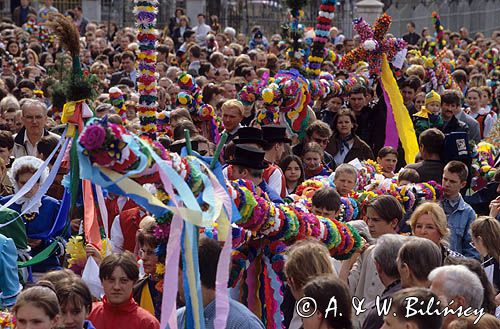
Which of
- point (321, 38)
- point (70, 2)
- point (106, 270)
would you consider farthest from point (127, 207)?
point (70, 2)

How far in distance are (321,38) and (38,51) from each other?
786 centimetres

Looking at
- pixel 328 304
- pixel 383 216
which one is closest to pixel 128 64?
pixel 383 216

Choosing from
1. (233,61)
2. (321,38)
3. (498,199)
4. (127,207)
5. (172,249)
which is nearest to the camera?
(172,249)

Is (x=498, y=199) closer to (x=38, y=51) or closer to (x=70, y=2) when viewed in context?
(x=38, y=51)

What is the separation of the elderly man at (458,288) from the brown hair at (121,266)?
191 cm

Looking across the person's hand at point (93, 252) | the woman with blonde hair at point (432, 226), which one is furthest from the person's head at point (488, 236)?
the person's hand at point (93, 252)

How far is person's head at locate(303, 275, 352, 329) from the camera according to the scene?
544 centimetres

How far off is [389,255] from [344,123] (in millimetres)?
5689

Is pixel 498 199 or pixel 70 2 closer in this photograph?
pixel 498 199

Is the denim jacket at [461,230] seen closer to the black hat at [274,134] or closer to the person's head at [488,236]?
the person's head at [488,236]

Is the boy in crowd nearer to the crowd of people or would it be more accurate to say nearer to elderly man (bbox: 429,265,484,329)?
the crowd of people

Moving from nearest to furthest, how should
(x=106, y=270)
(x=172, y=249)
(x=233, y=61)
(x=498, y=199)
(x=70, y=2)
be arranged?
(x=172, y=249) → (x=106, y=270) → (x=498, y=199) → (x=233, y=61) → (x=70, y=2)

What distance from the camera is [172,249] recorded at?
5871mm

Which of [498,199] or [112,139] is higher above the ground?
[112,139]
